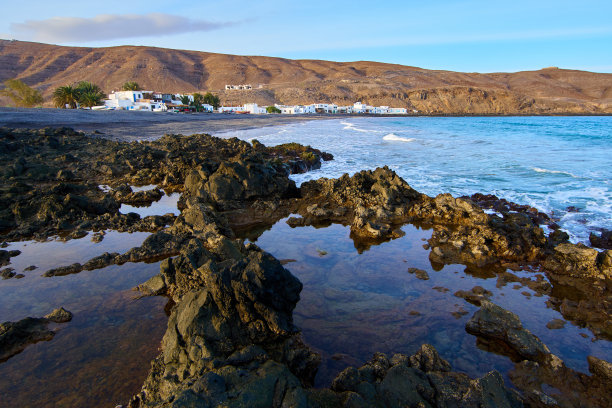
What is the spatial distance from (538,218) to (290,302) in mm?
10015

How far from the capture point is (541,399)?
413 cm

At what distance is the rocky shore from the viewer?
358 centimetres

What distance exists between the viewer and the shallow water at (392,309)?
198 inches

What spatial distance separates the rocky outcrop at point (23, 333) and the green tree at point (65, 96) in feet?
228

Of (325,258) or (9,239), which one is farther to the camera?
(9,239)

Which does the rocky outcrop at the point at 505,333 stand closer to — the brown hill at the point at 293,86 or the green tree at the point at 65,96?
the green tree at the point at 65,96

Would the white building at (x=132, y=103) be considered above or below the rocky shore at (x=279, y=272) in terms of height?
above

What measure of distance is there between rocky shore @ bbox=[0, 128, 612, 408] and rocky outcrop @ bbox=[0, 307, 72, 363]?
1.58 meters

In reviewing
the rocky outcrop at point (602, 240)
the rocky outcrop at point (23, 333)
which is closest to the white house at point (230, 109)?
the rocky outcrop at point (602, 240)

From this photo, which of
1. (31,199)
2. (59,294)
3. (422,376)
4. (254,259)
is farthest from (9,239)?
(422,376)

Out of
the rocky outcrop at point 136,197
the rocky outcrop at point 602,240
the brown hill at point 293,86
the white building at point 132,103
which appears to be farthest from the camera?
the brown hill at point 293,86

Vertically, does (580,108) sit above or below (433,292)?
above

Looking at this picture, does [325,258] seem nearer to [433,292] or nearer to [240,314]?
[433,292]

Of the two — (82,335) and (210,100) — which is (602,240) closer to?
(82,335)
